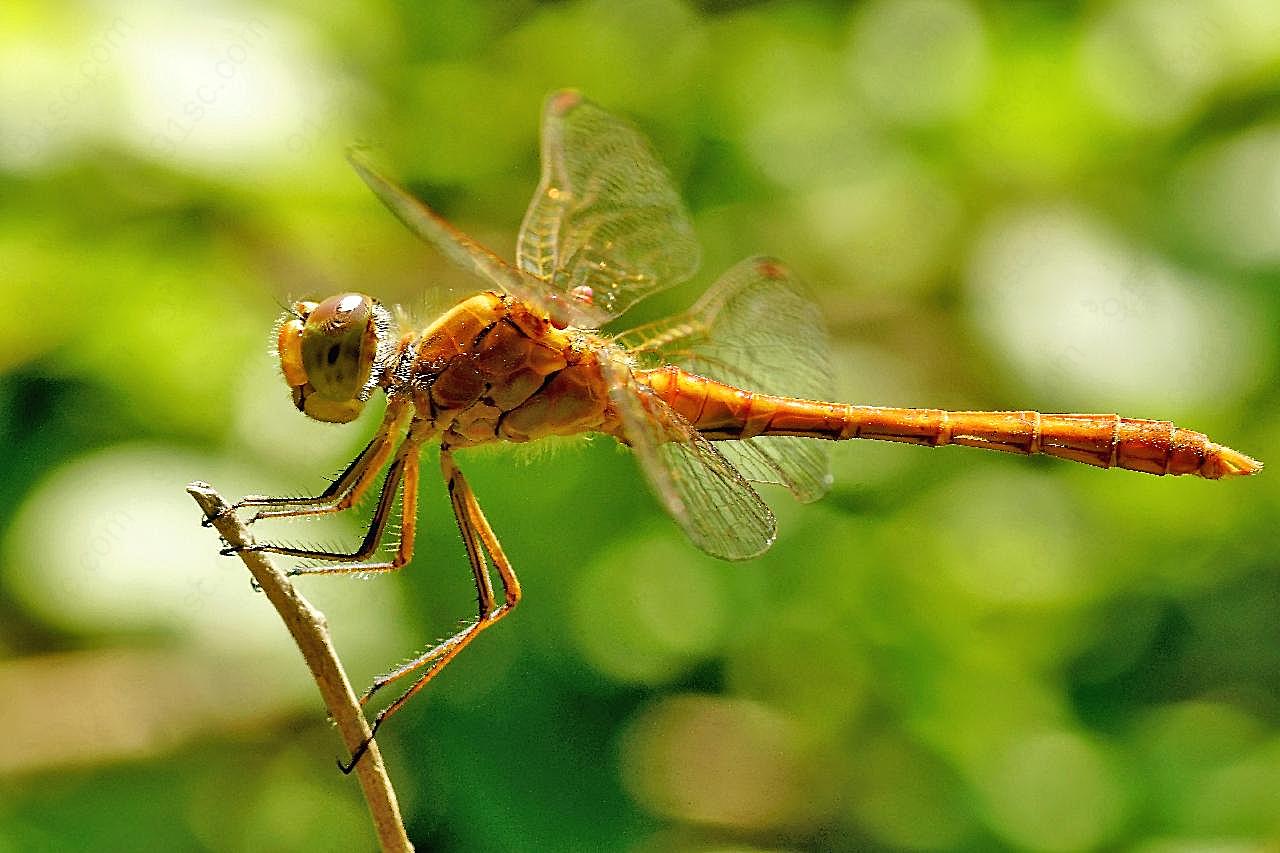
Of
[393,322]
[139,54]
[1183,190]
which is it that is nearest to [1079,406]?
[1183,190]

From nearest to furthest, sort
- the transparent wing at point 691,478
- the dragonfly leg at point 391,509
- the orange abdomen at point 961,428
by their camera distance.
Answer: the transparent wing at point 691,478, the dragonfly leg at point 391,509, the orange abdomen at point 961,428

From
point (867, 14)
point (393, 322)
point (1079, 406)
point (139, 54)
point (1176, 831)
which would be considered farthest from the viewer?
point (867, 14)

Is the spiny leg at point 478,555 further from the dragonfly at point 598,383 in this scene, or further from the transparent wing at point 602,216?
the transparent wing at point 602,216

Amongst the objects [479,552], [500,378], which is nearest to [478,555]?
[479,552]

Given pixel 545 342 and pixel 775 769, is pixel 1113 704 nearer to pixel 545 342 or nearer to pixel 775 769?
pixel 775 769

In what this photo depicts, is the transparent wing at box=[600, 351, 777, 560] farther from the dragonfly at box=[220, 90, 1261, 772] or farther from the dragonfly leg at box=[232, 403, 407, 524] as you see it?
the dragonfly leg at box=[232, 403, 407, 524]

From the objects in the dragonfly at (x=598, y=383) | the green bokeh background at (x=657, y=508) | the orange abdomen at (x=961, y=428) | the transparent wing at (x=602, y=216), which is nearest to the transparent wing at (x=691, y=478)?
the dragonfly at (x=598, y=383)

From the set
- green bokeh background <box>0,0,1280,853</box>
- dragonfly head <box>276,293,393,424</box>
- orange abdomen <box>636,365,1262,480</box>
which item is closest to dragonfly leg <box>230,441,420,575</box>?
dragonfly head <box>276,293,393,424</box>

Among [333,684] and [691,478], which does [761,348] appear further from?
[333,684]
